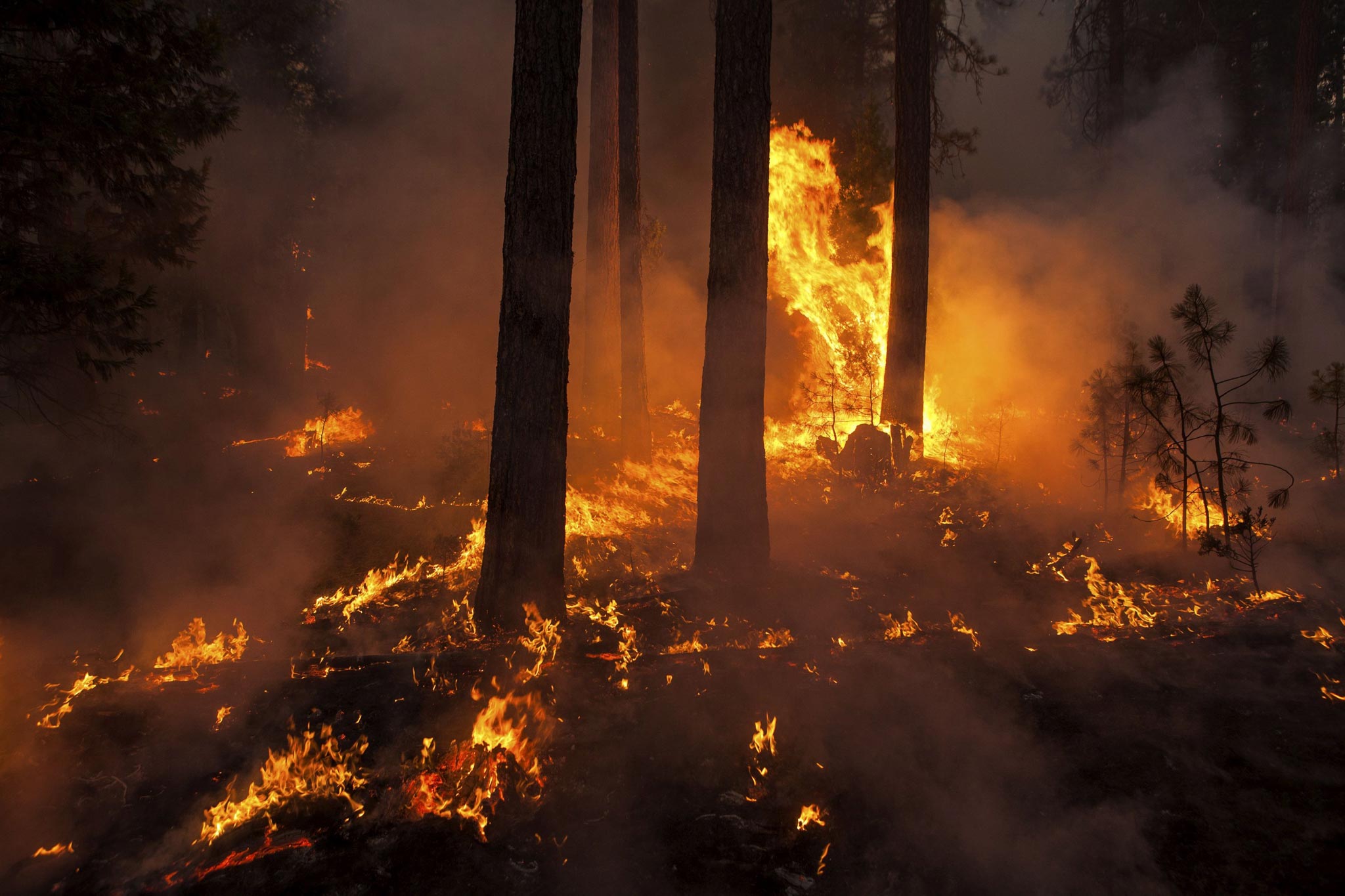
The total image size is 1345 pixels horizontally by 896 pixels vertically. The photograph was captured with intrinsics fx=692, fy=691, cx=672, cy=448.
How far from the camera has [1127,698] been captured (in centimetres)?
496

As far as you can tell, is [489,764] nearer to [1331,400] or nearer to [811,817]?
[811,817]

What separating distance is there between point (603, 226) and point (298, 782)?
9490mm

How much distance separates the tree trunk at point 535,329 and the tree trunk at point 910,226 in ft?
22.7

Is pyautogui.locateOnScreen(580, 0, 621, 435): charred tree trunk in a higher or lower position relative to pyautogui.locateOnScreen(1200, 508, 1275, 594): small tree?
higher

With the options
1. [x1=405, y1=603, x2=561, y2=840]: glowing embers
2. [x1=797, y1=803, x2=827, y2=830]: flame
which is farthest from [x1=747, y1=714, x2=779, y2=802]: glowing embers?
[x1=405, y1=603, x2=561, y2=840]: glowing embers

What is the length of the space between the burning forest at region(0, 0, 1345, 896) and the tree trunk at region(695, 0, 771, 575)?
43 millimetres

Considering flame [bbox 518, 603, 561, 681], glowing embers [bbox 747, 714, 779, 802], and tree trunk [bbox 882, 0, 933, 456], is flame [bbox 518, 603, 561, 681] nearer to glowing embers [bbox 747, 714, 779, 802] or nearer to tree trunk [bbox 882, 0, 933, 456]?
glowing embers [bbox 747, 714, 779, 802]

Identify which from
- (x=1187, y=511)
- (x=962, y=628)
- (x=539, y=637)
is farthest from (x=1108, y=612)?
(x=539, y=637)

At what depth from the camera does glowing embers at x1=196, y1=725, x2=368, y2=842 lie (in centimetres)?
385

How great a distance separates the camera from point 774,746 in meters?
4.50

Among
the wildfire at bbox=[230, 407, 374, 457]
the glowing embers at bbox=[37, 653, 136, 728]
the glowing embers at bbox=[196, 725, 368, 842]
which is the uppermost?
the wildfire at bbox=[230, 407, 374, 457]

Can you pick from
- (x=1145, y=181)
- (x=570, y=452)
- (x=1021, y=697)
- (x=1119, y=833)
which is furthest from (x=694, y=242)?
(x=1119, y=833)

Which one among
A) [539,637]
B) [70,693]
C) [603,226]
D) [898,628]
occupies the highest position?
[603,226]

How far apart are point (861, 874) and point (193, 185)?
441 inches
